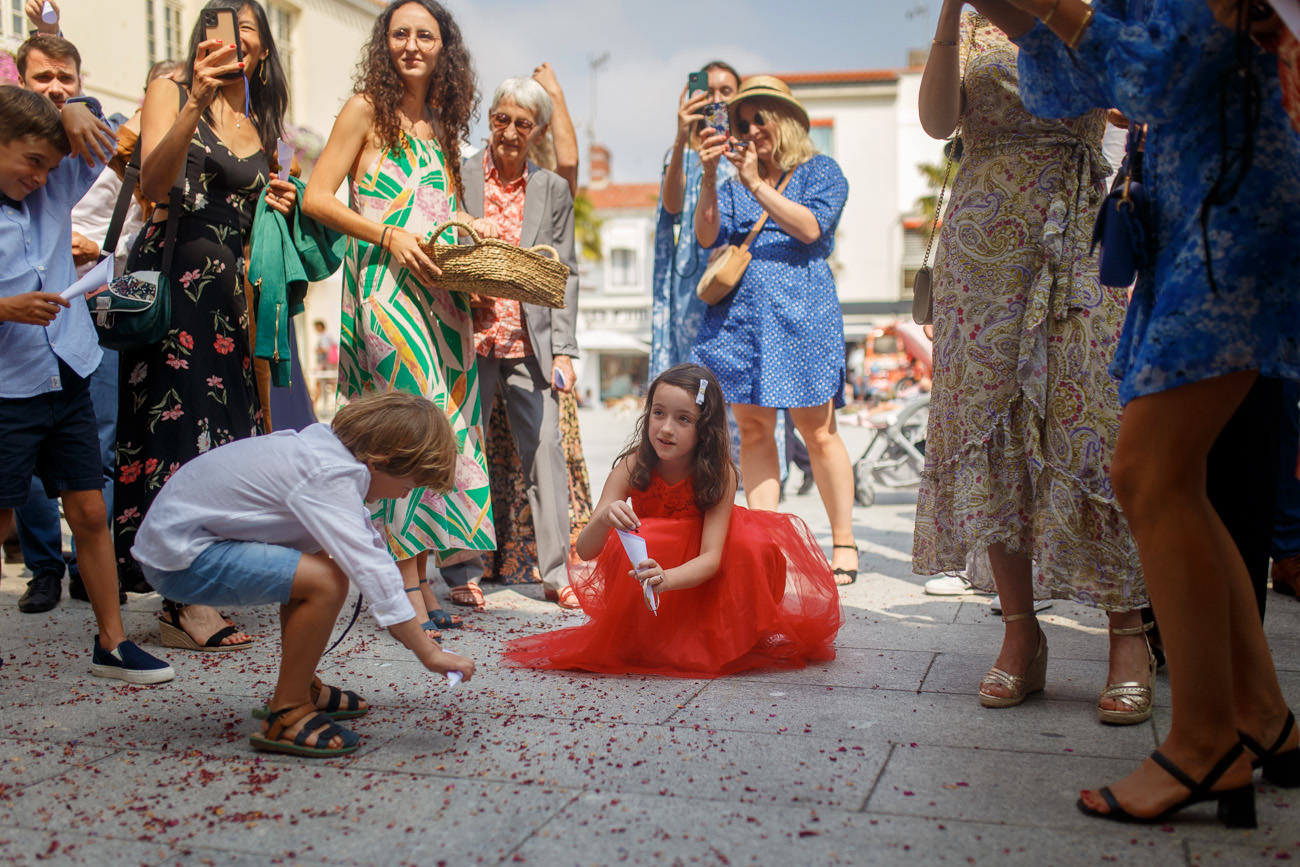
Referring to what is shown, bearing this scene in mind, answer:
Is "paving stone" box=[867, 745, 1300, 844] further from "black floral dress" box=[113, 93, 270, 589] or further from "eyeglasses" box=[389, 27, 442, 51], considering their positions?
"eyeglasses" box=[389, 27, 442, 51]

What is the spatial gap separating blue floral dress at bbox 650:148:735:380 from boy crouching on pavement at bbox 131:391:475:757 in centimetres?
269

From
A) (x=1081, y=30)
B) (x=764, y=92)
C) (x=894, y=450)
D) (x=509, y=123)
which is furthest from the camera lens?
(x=894, y=450)

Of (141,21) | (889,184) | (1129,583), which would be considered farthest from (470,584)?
(889,184)

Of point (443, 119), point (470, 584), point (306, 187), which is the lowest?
point (470, 584)

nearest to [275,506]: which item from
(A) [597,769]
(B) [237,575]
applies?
(B) [237,575]

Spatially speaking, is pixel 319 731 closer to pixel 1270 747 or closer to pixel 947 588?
pixel 1270 747

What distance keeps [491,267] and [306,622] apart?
5.30 feet

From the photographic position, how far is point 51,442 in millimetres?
3270

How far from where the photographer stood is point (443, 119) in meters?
4.19

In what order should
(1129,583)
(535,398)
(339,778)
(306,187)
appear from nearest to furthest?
(339,778) < (1129,583) < (306,187) < (535,398)

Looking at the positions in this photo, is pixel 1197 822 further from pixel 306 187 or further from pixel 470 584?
pixel 306 187

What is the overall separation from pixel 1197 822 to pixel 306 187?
3.27 meters

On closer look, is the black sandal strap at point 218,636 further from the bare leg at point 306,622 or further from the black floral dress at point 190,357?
the bare leg at point 306,622

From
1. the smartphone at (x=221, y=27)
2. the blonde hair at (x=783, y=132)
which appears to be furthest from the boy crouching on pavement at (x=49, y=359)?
the blonde hair at (x=783, y=132)
